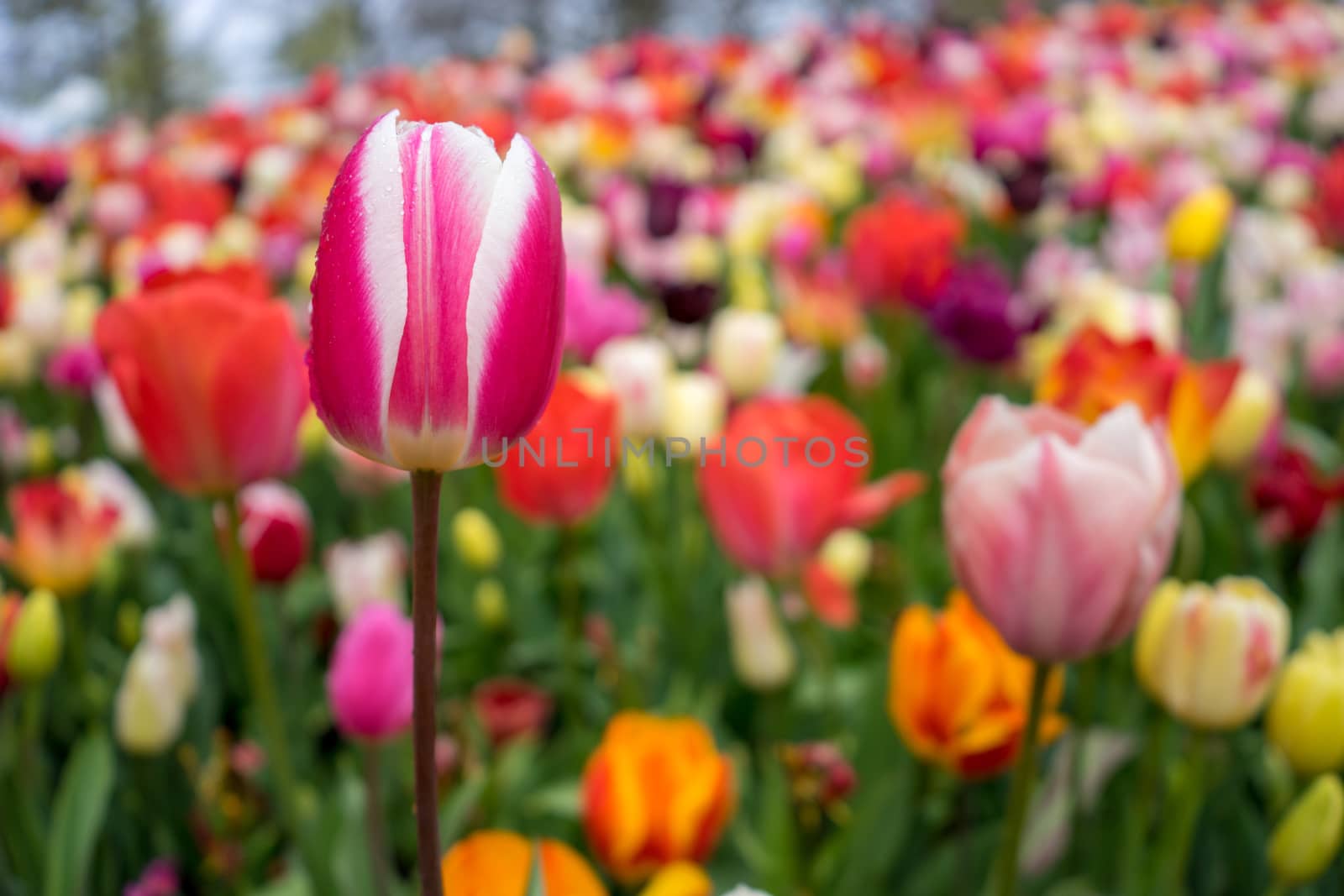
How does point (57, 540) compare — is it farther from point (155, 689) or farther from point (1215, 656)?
point (1215, 656)

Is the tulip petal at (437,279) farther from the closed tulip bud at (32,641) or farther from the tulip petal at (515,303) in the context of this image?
the closed tulip bud at (32,641)

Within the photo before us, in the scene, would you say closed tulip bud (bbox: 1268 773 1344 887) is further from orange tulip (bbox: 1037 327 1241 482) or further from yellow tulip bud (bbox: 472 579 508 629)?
yellow tulip bud (bbox: 472 579 508 629)

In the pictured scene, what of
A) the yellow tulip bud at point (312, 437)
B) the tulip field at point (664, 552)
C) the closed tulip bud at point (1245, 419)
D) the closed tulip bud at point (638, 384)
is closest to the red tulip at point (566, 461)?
the tulip field at point (664, 552)

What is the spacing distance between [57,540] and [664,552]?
0.65 m

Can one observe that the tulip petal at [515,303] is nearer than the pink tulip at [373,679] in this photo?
Yes

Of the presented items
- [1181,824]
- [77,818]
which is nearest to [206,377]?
[77,818]

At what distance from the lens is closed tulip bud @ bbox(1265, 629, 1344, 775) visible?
2.26ft

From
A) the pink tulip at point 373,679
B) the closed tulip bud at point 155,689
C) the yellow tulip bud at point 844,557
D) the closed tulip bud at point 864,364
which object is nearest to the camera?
the pink tulip at point 373,679

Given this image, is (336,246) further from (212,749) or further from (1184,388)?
(212,749)

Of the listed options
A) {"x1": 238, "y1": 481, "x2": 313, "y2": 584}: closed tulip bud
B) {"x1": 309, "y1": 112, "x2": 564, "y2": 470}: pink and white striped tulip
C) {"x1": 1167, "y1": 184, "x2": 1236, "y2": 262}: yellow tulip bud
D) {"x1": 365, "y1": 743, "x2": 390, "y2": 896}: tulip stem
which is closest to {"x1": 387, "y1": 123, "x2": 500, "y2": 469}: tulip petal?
{"x1": 309, "y1": 112, "x2": 564, "y2": 470}: pink and white striped tulip

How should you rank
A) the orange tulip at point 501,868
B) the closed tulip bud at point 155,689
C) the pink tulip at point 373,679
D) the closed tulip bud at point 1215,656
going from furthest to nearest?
the closed tulip bud at point 155,689
the pink tulip at point 373,679
the closed tulip bud at point 1215,656
the orange tulip at point 501,868

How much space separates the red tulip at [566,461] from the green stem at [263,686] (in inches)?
11.2

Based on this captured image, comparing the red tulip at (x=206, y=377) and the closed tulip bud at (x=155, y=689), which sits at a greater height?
the red tulip at (x=206, y=377)

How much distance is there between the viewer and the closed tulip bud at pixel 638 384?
131 centimetres
